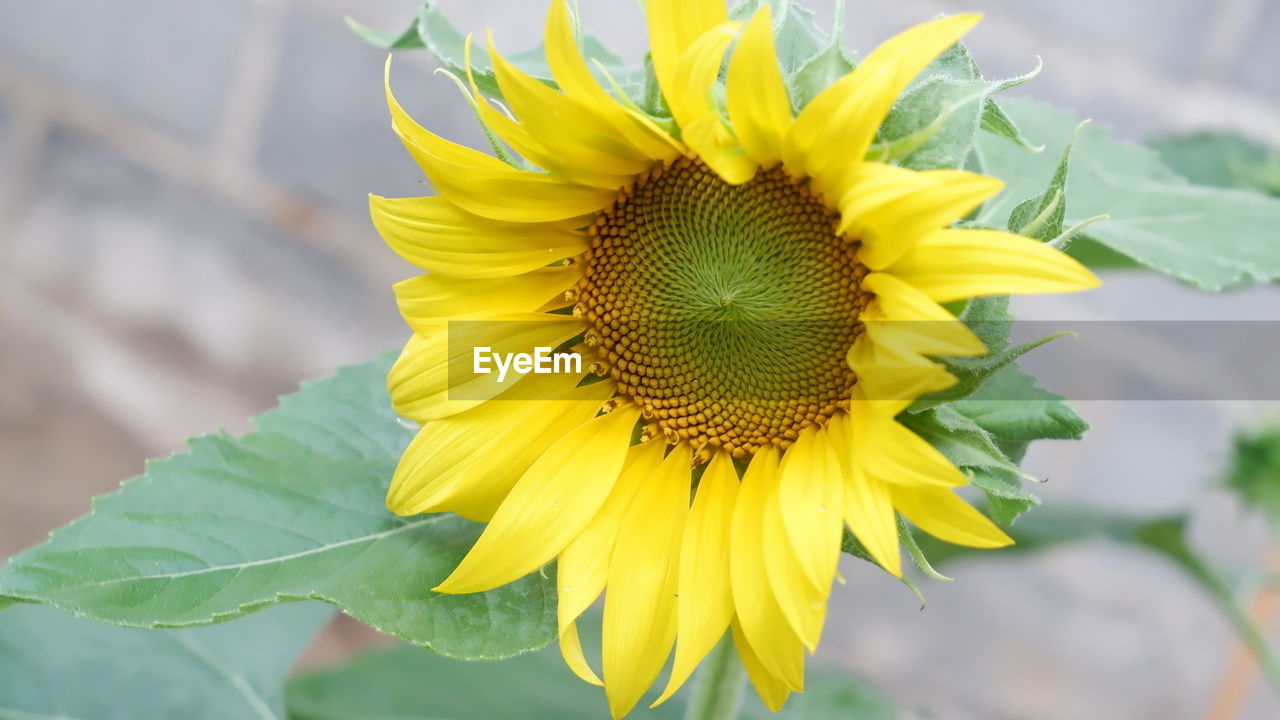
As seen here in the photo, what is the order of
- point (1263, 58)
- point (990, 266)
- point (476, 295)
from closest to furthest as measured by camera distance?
point (990, 266), point (476, 295), point (1263, 58)

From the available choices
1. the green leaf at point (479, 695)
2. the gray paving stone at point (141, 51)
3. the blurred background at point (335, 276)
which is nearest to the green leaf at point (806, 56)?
the green leaf at point (479, 695)

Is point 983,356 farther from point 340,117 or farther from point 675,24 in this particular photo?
point 340,117

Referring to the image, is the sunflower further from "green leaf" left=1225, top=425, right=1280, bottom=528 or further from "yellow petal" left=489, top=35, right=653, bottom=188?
"green leaf" left=1225, top=425, right=1280, bottom=528

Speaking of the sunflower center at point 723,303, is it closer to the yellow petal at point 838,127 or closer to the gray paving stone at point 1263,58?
the yellow petal at point 838,127

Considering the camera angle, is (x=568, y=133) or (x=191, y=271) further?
(x=191, y=271)

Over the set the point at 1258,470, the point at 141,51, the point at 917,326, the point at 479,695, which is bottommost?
the point at 1258,470

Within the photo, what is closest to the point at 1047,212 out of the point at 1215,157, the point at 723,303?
the point at 723,303
